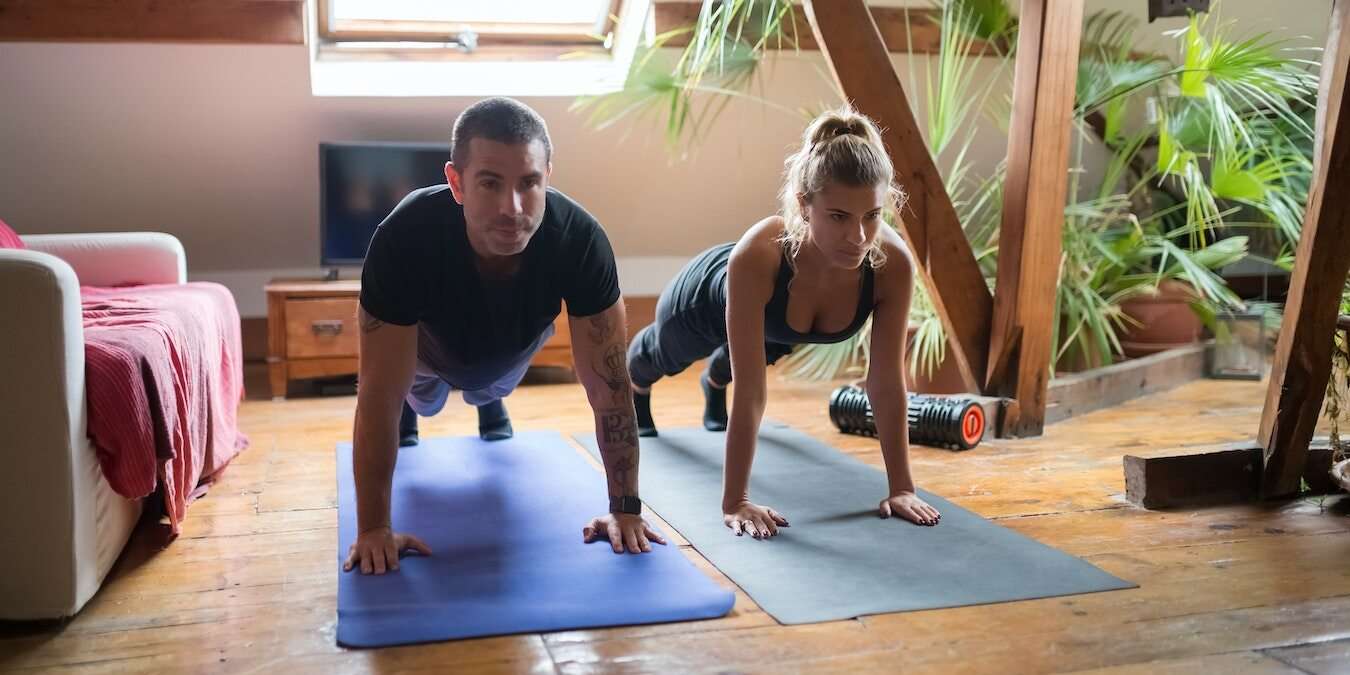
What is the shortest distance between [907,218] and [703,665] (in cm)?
174

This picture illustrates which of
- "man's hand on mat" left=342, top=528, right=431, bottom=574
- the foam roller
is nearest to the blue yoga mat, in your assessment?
"man's hand on mat" left=342, top=528, right=431, bottom=574

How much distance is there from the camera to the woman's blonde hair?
6.24ft

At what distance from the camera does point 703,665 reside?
56.2 inches

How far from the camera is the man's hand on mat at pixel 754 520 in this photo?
2004 millimetres

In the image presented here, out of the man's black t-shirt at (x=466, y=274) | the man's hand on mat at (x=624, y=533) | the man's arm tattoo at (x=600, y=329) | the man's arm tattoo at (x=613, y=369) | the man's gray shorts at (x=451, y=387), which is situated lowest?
the man's hand on mat at (x=624, y=533)

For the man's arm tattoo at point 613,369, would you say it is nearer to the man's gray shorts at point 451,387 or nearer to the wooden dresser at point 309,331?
the man's gray shorts at point 451,387

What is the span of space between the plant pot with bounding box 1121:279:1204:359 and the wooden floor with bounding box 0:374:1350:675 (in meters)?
1.93

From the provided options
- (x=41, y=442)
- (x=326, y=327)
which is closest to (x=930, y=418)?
(x=41, y=442)

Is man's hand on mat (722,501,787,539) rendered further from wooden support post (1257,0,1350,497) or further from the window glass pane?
the window glass pane

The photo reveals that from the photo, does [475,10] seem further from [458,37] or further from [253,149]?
[253,149]

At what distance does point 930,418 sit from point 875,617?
4.54 ft

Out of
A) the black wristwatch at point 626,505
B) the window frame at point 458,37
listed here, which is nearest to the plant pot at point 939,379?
the black wristwatch at point 626,505

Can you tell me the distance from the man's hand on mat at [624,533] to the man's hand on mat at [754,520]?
17cm

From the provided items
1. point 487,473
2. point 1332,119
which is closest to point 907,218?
point 1332,119
